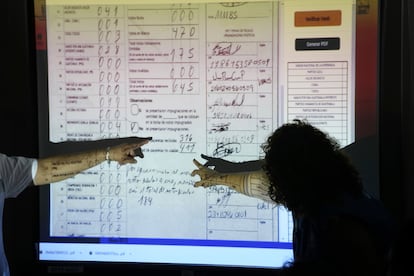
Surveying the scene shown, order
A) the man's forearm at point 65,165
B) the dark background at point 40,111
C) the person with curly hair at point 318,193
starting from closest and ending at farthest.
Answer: the person with curly hair at point 318,193 → the dark background at point 40,111 → the man's forearm at point 65,165

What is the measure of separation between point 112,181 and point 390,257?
2.91 ft

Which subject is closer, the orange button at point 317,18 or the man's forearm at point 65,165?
the orange button at point 317,18

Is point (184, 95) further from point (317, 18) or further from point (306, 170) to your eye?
point (306, 170)

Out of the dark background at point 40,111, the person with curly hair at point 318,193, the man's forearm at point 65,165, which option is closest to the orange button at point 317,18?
the dark background at point 40,111

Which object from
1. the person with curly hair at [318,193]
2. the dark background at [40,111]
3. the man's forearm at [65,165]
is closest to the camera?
the person with curly hair at [318,193]

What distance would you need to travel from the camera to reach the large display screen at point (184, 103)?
1.48 meters

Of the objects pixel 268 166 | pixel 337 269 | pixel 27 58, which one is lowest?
pixel 337 269

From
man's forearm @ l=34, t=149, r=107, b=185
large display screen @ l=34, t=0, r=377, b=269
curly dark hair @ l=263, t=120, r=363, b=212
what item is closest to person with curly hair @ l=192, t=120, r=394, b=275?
curly dark hair @ l=263, t=120, r=363, b=212

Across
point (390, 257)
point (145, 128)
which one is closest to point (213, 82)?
point (145, 128)

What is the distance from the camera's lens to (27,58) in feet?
5.29

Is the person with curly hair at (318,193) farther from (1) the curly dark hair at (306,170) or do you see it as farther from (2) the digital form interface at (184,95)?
(2) the digital form interface at (184,95)

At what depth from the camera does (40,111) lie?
1604mm

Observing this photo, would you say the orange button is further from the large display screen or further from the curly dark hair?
the curly dark hair

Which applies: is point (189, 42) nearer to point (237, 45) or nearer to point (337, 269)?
point (237, 45)
